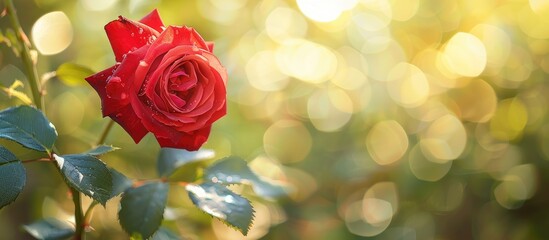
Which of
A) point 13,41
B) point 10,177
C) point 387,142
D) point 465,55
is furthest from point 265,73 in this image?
point 10,177

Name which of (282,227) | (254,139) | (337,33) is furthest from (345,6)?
(282,227)

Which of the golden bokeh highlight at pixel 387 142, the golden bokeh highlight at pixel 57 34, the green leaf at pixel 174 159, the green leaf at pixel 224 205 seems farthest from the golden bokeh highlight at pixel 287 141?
the green leaf at pixel 224 205

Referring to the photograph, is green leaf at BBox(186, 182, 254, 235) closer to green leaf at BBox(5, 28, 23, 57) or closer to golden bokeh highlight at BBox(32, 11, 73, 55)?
green leaf at BBox(5, 28, 23, 57)

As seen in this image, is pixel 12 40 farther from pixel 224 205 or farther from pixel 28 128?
pixel 224 205

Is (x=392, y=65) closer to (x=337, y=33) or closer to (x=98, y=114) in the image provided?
(x=337, y=33)

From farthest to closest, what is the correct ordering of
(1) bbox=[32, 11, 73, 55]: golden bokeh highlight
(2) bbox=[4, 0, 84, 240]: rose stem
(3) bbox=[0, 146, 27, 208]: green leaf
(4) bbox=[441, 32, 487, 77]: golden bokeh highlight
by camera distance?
(4) bbox=[441, 32, 487, 77]: golden bokeh highlight < (1) bbox=[32, 11, 73, 55]: golden bokeh highlight < (2) bbox=[4, 0, 84, 240]: rose stem < (3) bbox=[0, 146, 27, 208]: green leaf

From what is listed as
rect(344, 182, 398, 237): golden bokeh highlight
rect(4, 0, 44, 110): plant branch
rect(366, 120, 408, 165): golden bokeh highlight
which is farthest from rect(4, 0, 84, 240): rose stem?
rect(366, 120, 408, 165): golden bokeh highlight

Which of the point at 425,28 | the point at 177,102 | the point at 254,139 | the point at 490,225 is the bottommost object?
the point at 490,225
